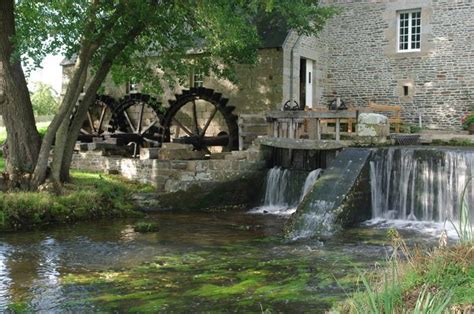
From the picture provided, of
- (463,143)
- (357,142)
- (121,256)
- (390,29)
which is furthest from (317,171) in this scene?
(390,29)

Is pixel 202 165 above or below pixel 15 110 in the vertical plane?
below

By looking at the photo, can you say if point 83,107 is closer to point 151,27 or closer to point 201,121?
point 151,27

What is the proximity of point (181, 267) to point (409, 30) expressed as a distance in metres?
14.2

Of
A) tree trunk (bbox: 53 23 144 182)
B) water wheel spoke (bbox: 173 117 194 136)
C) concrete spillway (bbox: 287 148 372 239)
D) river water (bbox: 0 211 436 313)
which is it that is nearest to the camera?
river water (bbox: 0 211 436 313)

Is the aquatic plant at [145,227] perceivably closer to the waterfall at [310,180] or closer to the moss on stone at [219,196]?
the moss on stone at [219,196]

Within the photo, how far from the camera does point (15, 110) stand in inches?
488

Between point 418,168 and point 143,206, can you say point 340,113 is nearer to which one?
point 418,168

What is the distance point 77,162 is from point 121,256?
8062mm

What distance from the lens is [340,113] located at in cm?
1355

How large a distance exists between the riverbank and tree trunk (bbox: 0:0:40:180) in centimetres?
108

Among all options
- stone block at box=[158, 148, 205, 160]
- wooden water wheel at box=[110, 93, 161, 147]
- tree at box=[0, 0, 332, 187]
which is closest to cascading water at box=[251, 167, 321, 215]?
stone block at box=[158, 148, 205, 160]

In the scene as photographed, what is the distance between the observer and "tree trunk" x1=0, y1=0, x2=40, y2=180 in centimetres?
1216

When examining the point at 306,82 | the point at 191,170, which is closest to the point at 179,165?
the point at 191,170

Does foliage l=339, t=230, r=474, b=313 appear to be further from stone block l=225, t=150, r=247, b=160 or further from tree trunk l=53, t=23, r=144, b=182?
tree trunk l=53, t=23, r=144, b=182
